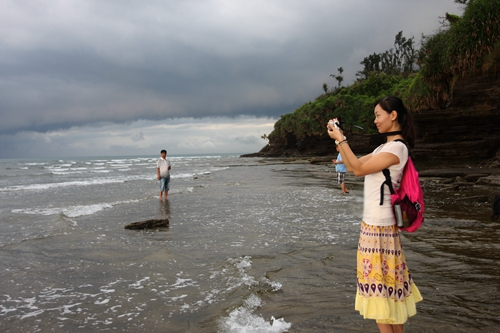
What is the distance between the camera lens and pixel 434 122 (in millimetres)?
20375

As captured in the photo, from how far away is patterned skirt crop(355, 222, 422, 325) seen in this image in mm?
2359

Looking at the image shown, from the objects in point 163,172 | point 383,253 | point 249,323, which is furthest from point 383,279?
point 163,172

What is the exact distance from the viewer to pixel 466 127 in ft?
61.8

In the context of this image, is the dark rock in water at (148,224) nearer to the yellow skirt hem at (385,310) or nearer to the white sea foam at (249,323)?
the white sea foam at (249,323)

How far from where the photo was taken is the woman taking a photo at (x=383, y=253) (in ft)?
7.77

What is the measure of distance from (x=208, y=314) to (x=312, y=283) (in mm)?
1391

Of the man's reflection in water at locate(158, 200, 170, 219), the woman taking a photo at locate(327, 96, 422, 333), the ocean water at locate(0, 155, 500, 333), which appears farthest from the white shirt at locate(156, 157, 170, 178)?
the woman taking a photo at locate(327, 96, 422, 333)

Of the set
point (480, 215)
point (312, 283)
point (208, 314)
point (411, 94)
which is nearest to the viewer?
point (208, 314)

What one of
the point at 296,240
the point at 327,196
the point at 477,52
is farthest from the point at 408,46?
the point at 296,240

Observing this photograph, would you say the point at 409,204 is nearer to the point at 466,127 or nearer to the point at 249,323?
the point at 249,323

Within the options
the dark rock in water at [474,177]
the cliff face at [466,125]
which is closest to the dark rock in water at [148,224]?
the dark rock in water at [474,177]

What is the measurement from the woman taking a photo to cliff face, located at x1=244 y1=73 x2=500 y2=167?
15274mm

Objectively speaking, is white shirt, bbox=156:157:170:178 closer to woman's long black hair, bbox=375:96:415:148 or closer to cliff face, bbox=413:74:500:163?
woman's long black hair, bbox=375:96:415:148

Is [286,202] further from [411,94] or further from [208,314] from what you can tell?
[411,94]
